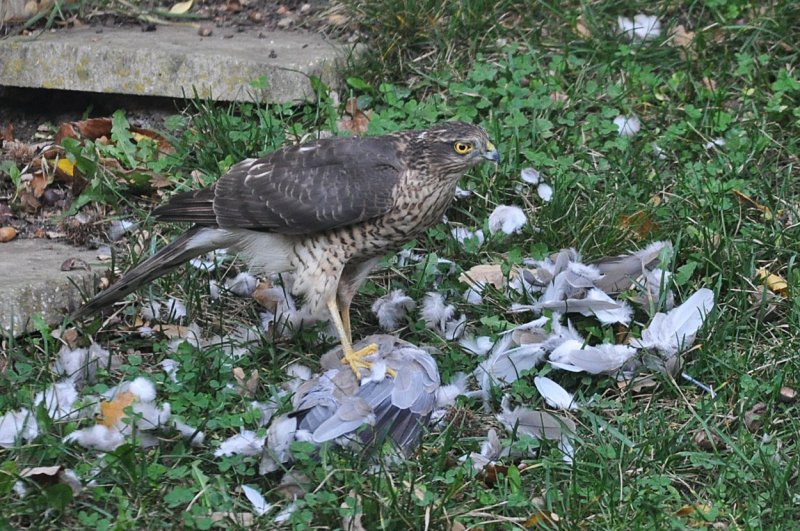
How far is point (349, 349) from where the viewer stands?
4836 millimetres

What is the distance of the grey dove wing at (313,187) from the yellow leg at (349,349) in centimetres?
35

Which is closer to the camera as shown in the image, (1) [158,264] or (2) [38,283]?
(1) [158,264]

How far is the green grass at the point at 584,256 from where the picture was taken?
399 centimetres

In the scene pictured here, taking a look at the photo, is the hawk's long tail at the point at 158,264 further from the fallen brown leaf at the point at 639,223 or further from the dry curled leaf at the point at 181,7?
the dry curled leaf at the point at 181,7

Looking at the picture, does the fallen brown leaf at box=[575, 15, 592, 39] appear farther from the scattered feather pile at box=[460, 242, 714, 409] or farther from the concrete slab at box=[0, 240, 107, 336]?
the concrete slab at box=[0, 240, 107, 336]

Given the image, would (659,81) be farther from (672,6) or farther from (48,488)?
(48,488)

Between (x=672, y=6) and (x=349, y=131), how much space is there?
207 cm

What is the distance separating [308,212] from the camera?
4.78 metres

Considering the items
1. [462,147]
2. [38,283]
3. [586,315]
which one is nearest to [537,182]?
[586,315]

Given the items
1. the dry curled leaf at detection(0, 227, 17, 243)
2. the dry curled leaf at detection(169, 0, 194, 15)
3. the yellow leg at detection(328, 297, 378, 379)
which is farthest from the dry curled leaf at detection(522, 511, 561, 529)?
the dry curled leaf at detection(169, 0, 194, 15)

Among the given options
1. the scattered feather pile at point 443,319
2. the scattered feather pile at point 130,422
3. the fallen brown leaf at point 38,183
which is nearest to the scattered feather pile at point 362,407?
the scattered feather pile at point 130,422

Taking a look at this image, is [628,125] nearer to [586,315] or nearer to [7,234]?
[586,315]

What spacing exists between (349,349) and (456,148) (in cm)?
93

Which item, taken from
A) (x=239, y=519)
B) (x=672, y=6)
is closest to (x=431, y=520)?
(x=239, y=519)
